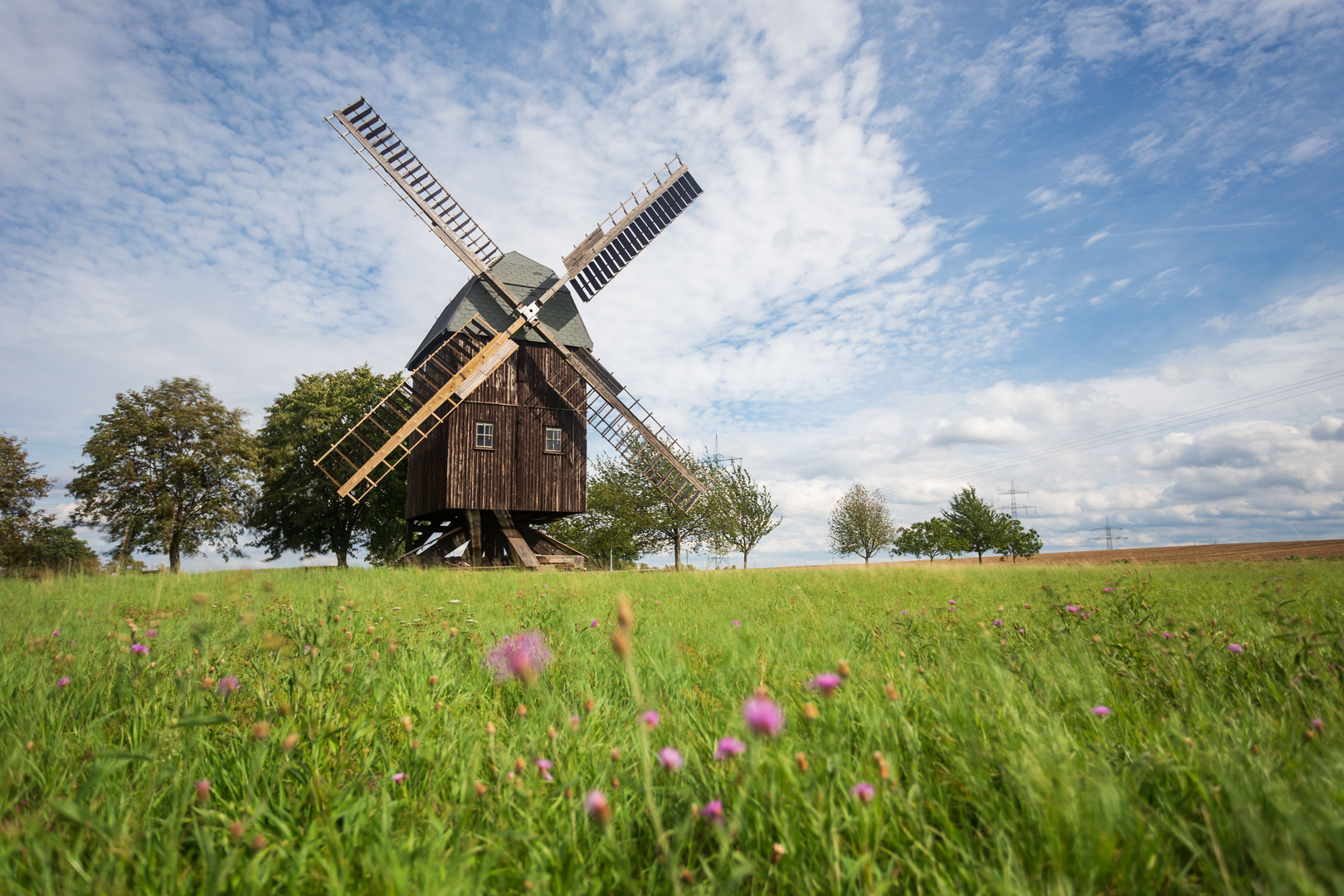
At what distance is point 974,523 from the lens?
243ft

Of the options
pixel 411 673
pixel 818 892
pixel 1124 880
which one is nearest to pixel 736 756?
pixel 818 892

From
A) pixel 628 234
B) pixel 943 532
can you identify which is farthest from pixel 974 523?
pixel 628 234

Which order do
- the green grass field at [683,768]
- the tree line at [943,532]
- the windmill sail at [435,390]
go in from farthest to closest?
the tree line at [943,532] → the windmill sail at [435,390] → the green grass field at [683,768]

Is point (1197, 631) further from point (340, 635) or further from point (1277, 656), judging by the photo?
point (340, 635)

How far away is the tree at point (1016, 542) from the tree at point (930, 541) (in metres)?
5.70

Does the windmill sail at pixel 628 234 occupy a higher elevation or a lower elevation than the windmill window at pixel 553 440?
higher

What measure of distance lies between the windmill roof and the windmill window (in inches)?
115

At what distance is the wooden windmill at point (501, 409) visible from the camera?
1855cm

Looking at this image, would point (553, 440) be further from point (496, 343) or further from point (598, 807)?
point (598, 807)

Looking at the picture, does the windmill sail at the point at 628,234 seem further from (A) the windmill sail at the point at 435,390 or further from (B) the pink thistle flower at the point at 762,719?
(B) the pink thistle flower at the point at 762,719

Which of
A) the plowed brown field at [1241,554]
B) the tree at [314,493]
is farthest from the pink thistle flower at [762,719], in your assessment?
the tree at [314,493]

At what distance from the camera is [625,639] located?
1.00m

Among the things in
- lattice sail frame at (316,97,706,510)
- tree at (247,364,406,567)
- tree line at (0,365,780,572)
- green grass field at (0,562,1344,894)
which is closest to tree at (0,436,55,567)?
tree line at (0,365,780,572)

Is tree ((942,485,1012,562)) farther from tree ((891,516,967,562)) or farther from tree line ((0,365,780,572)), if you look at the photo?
tree line ((0,365,780,572))
